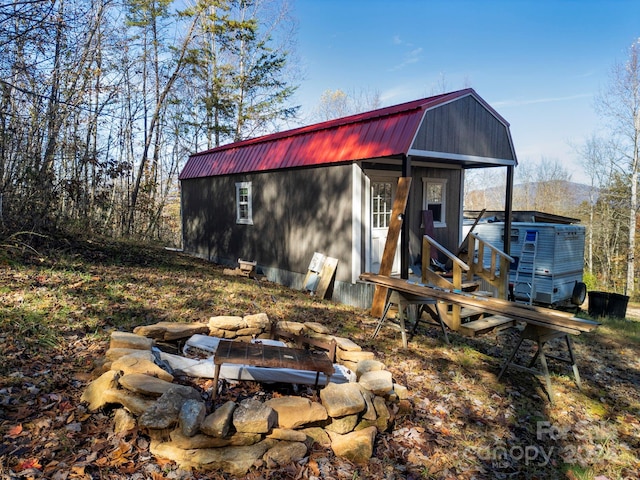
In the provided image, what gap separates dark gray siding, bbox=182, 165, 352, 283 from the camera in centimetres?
797

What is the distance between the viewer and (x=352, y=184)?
24.8 feet

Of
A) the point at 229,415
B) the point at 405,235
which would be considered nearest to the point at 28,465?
the point at 229,415

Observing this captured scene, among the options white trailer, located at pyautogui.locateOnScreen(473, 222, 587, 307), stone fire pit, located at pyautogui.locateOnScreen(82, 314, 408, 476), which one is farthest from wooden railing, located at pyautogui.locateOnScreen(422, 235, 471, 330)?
white trailer, located at pyautogui.locateOnScreen(473, 222, 587, 307)

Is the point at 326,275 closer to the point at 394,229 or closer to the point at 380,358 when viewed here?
the point at 394,229

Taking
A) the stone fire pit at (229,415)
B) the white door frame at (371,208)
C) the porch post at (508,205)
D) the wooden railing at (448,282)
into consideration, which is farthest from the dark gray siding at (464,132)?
the stone fire pit at (229,415)

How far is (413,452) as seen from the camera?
294cm

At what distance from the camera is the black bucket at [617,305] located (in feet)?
32.3

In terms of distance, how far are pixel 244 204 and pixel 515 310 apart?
315 inches

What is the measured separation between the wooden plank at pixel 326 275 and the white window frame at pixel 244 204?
3211 mm

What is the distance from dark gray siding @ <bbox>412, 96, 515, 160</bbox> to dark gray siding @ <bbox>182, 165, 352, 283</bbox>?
5.58ft

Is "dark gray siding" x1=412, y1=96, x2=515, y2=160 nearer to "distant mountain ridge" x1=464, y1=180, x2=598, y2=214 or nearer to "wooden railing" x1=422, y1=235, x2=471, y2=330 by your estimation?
"wooden railing" x1=422, y1=235, x2=471, y2=330

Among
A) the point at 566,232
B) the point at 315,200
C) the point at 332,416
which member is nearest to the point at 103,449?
the point at 332,416

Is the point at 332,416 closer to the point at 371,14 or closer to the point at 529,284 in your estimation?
the point at 529,284

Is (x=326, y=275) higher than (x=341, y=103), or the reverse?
(x=341, y=103)
